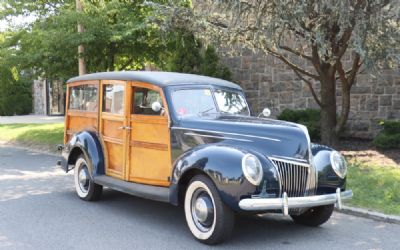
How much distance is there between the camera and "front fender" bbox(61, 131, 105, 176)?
7344mm

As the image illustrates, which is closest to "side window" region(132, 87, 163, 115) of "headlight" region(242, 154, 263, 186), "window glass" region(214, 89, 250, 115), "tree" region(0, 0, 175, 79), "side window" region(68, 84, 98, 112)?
"window glass" region(214, 89, 250, 115)

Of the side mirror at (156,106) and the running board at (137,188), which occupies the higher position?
the side mirror at (156,106)

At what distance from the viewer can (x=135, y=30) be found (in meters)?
13.7

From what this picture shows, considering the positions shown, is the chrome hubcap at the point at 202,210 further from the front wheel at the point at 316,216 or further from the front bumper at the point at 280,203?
the front wheel at the point at 316,216

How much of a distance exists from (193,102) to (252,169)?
173 centimetres

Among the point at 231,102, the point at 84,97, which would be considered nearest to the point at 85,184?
the point at 84,97

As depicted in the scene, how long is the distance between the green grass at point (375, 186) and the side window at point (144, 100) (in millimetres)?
3202

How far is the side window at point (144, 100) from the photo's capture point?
6566 millimetres

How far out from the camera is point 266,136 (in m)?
5.52

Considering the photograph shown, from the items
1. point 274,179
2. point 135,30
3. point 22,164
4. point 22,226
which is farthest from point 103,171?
point 135,30

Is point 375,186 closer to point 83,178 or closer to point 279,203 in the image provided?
point 279,203

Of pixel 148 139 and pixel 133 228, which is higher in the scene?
pixel 148 139

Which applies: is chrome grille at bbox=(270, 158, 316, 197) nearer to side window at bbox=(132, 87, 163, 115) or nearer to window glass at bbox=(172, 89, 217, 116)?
window glass at bbox=(172, 89, 217, 116)

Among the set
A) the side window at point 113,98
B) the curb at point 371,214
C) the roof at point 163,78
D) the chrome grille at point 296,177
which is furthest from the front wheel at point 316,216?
the side window at point 113,98
